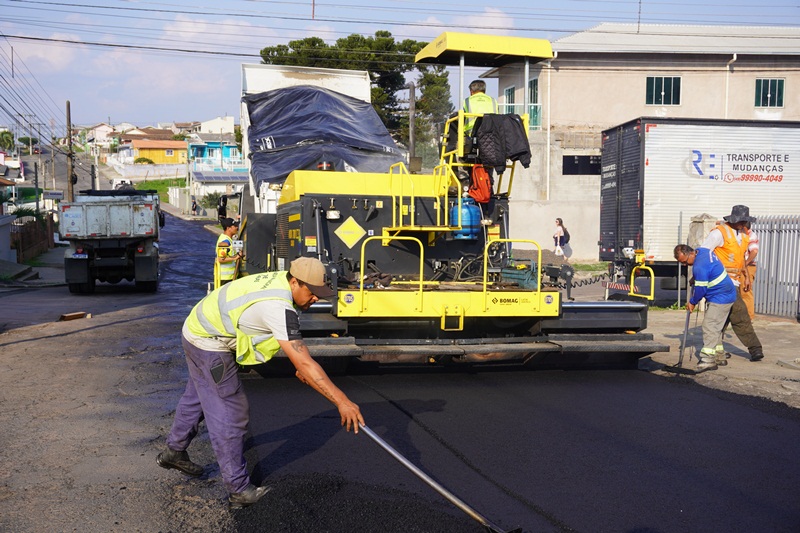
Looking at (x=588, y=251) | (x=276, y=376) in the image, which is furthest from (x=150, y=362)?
(x=588, y=251)

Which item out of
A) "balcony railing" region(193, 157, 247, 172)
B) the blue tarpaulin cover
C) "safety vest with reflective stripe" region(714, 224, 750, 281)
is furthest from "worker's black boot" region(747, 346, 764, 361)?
"balcony railing" region(193, 157, 247, 172)

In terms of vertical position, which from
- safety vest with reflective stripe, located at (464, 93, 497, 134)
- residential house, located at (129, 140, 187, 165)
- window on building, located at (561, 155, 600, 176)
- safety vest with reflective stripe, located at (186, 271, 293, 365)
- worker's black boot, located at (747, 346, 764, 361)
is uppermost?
residential house, located at (129, 140, 187, 165)

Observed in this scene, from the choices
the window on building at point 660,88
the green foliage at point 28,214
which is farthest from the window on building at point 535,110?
the green foliage at point 28,214

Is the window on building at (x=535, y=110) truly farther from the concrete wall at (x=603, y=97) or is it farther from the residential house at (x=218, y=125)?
the residential house at (x=218, y=125)

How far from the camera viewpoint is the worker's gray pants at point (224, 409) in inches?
184

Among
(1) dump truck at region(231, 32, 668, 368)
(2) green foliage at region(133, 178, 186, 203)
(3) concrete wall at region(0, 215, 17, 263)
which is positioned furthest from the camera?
(2) green foliage at region(133, 178, 186, 203)

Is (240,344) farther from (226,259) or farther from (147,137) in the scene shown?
(147,137)

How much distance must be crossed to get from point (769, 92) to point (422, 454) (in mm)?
29360

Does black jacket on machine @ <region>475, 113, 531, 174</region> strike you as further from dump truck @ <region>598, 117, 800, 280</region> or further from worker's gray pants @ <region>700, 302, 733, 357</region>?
dump truck @ <region>598, 117, 800, 280</region>

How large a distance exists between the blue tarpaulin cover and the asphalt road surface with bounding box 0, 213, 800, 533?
20.5 feet

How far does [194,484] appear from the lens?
5.16 m

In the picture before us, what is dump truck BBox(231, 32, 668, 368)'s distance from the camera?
25.6 feet

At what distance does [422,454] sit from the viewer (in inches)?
225

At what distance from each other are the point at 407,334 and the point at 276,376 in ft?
4.72
